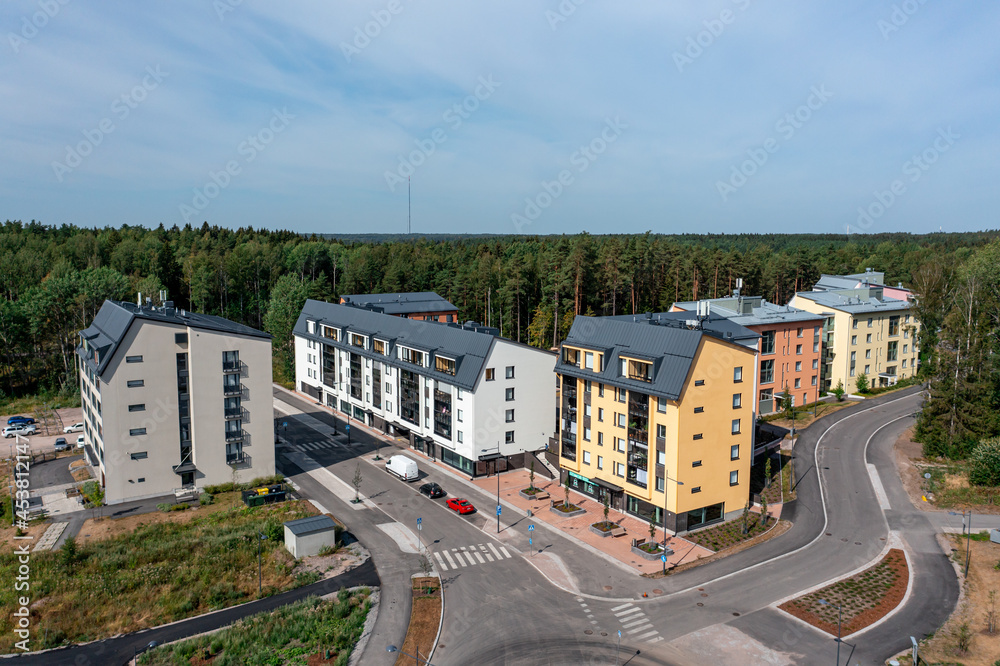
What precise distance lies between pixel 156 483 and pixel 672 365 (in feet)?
141

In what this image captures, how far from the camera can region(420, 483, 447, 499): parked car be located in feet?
183

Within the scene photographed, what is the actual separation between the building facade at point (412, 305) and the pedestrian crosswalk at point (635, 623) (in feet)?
207

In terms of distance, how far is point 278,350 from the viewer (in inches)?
4144

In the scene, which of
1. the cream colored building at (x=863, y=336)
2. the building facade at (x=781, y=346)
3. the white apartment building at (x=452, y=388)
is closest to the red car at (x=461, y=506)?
the white apartment building at (x=452, y=388)

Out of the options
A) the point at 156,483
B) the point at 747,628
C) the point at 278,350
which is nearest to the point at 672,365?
the point at 747,628

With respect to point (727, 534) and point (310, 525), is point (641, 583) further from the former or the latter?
point (310, 525)

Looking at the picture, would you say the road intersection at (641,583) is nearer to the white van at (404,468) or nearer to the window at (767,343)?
the white van at (404,468)

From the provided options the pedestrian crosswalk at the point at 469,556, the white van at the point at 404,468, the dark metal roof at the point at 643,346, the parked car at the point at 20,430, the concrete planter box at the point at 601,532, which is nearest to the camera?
the pedestrian crosswalk at the point at 469,556

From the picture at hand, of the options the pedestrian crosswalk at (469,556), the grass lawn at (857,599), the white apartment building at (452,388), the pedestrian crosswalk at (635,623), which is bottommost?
the pedestrian crosswalk at (469,556)

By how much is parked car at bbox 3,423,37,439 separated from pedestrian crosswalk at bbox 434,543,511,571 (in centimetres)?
5517

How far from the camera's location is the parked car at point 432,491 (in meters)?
55.8

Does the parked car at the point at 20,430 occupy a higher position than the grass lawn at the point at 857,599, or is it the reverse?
the parked car at the point at 20,430

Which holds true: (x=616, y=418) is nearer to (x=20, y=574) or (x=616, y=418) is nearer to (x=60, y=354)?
(x=20, y=574)

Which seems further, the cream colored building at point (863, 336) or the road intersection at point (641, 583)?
the cream colored building at point (863, 336)
